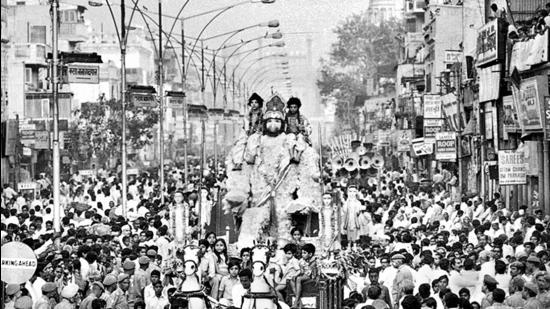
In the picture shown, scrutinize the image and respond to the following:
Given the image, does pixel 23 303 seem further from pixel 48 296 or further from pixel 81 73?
pixel 81 73

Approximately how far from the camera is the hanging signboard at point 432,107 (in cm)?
5959

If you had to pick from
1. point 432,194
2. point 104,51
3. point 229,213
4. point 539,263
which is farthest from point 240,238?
point 104,51

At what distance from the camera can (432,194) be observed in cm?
4475

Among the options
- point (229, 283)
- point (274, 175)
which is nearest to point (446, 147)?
point (274, 175)

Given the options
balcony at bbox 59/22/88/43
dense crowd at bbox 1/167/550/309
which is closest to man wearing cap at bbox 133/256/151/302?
dense crowd at bbox 1/167/550/309

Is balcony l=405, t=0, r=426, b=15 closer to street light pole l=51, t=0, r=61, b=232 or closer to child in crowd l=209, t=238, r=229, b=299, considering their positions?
street light pole l=51, t=0, r=61, b=232

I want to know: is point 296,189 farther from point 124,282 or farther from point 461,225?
point 124,282

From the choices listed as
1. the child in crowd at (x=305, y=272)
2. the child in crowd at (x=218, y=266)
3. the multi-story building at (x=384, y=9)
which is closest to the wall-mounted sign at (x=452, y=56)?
the child in crowd at (x=218, y=266)

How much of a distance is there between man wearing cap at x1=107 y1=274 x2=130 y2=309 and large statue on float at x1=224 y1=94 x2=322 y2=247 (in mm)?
A: 9831

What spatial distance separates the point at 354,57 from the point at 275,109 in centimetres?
10932

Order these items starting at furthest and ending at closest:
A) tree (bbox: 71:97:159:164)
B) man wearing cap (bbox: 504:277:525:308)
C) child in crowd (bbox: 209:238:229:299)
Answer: tree (bbox: 71:97:159:164), child in crowd (bbox: 209:238:229:299), man wearing cap (bbox: 504:277:525:308)

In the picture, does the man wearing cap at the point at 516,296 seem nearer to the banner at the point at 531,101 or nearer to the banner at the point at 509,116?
the banner at the point at 531,101

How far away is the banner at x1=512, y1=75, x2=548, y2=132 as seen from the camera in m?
34.8

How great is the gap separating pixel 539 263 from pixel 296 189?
35.6 ft
